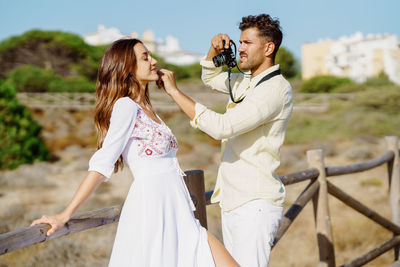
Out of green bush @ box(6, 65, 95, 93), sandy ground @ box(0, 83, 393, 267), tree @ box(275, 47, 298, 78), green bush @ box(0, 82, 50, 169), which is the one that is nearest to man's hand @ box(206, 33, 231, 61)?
sandy ground @ box(0, 83, 393, 267)

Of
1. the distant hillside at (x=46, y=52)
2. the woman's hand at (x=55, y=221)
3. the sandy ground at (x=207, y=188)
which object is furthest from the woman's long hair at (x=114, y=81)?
the distant hillside at (x=46, y=52)

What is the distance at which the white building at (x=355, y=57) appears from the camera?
Result: 43375mm

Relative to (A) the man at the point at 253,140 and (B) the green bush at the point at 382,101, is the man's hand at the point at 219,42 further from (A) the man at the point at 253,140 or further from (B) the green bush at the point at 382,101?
(B) the green bush at the point at 382,101

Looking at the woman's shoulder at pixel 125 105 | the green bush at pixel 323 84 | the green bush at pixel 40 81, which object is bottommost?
the green bush at pixel 323 84

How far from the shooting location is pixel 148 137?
76.3 inches

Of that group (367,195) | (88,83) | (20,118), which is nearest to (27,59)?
(88,83)

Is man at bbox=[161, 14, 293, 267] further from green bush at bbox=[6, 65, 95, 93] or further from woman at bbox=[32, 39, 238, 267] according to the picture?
green bush at bbox=[6, 65, 95, 93]

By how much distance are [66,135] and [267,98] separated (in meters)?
20.6

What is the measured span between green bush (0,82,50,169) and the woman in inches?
529

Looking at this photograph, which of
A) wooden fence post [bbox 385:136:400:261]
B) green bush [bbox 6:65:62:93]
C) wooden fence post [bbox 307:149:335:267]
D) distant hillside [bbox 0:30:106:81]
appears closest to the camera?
wooden fence post [bbox 307:149:335:267]

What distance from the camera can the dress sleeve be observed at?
178 centimetres

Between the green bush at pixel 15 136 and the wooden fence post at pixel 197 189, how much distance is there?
13217 millimetres

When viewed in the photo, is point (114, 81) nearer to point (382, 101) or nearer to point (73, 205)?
point (73, 205)

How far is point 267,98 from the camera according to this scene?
6.71ft
